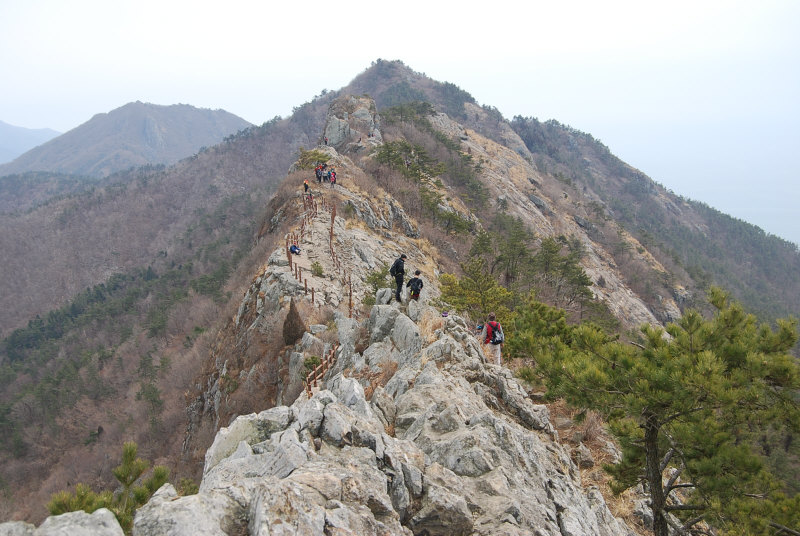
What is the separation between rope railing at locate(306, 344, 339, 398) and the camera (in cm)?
1229

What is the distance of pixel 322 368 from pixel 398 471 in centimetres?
806

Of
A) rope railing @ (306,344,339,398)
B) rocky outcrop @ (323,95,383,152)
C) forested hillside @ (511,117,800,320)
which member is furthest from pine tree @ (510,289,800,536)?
forested hillside @ (511,117,800,320)

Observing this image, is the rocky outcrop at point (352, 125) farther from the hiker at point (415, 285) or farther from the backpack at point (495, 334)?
the backpack at point (495, 334)

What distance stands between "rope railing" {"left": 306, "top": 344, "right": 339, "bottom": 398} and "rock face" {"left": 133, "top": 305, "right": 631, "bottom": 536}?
11.0 feet

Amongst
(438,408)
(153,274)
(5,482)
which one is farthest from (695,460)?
(153,274)

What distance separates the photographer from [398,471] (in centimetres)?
577

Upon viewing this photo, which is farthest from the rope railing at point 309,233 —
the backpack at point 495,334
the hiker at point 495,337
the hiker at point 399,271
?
the backpack at point 495,334

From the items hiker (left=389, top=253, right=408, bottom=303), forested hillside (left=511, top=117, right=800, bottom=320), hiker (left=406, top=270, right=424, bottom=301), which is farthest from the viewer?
forested hillside (left=511, top=117, right=800, bottom=320)

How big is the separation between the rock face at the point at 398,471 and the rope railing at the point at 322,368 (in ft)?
11.0

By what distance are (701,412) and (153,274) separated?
4157 inches

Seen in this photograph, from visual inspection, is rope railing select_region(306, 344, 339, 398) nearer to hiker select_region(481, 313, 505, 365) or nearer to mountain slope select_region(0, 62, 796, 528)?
mountain slope select_region(0, 62, 796, 528)

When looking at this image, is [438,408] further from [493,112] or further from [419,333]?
[493,112]

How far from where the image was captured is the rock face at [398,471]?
4219 millimetres

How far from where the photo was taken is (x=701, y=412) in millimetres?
6828
